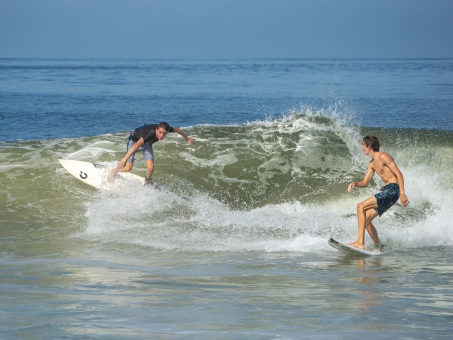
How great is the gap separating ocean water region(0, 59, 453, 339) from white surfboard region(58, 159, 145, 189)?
219mm

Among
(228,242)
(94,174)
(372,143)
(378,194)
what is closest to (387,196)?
(378,194)

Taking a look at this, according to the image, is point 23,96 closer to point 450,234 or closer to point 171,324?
point 450,234

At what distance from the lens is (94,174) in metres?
14.3

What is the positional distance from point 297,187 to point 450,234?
4.75 m

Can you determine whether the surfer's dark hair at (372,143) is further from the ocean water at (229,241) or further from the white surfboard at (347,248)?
the ocean water at (229,241)

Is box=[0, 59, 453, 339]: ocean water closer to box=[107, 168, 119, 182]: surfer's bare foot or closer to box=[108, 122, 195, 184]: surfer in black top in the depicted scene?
box=[107, 168, 119, 182]: surfer's bare foot

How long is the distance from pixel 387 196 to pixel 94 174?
20.2 ft

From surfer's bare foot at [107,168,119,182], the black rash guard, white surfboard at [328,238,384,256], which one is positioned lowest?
white surfboard at [328,238,384,256]

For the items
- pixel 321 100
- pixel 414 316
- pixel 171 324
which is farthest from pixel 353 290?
pixel 321 100

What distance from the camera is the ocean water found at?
6766 millimetres

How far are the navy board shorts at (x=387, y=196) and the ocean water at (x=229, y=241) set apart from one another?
25.5 inches

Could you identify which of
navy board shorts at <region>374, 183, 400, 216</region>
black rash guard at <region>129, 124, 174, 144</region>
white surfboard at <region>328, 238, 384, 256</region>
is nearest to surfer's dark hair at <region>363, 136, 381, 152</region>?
navy board shorts at <region>374, 183, 400, 216</region>

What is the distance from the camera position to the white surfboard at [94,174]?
45.4 ft

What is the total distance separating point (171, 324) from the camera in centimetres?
661
